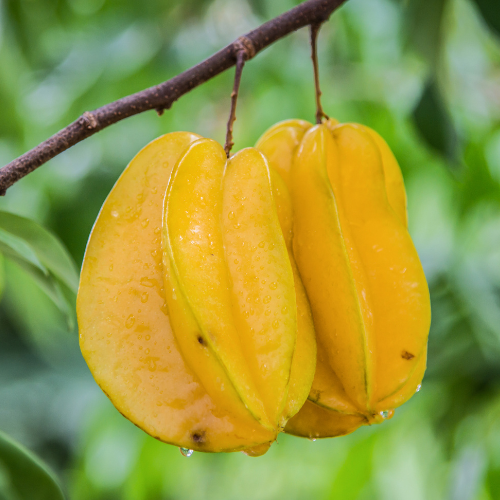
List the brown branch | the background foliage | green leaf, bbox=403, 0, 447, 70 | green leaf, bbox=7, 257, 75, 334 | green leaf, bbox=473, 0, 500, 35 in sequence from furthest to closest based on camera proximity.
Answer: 1. the background foliage
2. green leaf, bbox=403, 0, 447, 70
3. green leaf, bbox=473, 0, 500, 35
4. green leaf, bbox=7, 257, 75, 334
5. the brown branch

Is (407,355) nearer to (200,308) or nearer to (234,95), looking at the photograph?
(200,308)

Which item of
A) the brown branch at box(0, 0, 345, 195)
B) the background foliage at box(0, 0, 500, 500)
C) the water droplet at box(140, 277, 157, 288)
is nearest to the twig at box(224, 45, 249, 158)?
the brown branch at box(0, 0, 345, 195)

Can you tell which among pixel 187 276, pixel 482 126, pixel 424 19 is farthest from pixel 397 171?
pixel 482 126

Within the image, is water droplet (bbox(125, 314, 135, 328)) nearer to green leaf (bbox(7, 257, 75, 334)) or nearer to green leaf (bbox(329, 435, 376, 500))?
green leaf (bbox(7, 257, 75, 334))

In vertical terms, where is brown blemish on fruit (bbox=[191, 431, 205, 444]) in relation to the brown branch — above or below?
below

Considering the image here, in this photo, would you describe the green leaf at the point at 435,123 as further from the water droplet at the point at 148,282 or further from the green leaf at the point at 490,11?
the water droplet at the point at 148,282

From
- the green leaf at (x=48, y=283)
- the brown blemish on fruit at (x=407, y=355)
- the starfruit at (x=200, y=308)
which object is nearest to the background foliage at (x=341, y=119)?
the green leaf at (x=48, y=283)

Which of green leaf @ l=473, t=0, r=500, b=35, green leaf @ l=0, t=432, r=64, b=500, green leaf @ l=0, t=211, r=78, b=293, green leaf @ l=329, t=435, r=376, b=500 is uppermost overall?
green leaf @ l=0, t=211, r=78, b=293
